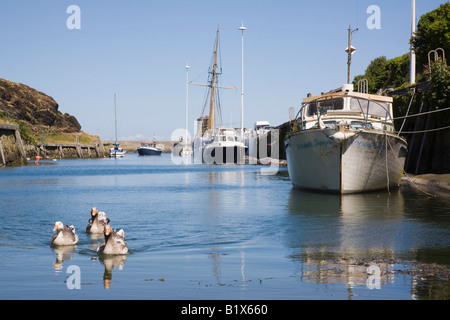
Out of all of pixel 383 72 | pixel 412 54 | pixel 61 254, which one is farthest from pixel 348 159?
pixel 383 72

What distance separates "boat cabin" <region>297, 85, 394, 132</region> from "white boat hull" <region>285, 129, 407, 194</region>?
828 millimetres

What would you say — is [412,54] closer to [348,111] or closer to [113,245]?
[348,111]

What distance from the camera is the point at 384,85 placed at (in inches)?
2746

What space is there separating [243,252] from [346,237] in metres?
3.37

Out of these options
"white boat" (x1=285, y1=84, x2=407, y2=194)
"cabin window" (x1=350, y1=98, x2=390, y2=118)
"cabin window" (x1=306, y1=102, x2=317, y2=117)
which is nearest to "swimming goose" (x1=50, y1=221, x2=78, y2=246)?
"white boat" (x1=285, y1=84, x2=407, y2=194)

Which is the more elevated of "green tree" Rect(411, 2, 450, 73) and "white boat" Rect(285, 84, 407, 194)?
"green tree" Rect(411, 2, 450, 73)

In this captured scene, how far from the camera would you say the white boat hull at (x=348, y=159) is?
23422 millimetres

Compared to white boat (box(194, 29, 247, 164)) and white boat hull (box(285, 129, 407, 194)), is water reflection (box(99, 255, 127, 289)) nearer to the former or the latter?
white boat hull (box(285, 129, 407, 194))

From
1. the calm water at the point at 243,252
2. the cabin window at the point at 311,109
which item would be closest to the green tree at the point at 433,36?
the cabin window at the point at 311,109

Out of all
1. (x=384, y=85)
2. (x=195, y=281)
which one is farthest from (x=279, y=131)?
(x=195, y=281)

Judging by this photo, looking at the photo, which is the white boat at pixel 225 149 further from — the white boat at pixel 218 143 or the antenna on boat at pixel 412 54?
the antenna on boat at pixel 412 54

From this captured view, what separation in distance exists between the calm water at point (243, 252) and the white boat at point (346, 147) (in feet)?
6.31

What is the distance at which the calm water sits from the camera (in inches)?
330

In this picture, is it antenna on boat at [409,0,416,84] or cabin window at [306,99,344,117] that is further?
antenna on boat at [409,0,416,84]
